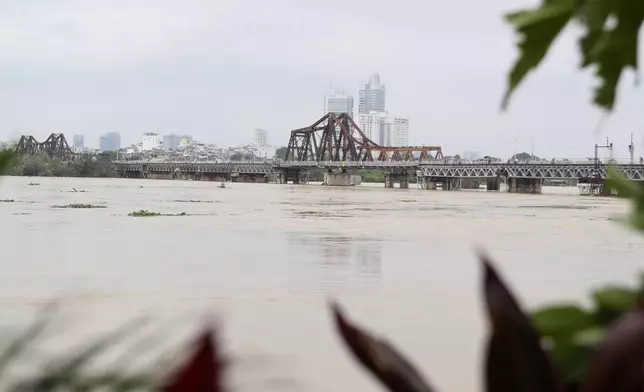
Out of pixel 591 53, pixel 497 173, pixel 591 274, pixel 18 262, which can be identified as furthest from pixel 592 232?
pixel 497 173

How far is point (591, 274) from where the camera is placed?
10289 mm

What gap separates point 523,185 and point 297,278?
54055mm

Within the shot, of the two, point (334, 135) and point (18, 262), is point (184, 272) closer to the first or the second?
point (18, 262)

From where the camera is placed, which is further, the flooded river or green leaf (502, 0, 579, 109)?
the flooded river

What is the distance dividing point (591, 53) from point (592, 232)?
61.1 ft

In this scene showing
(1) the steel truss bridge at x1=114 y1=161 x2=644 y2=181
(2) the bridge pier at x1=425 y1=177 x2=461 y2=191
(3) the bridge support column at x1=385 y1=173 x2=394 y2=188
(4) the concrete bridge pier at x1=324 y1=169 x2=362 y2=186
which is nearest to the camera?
(1) the steel truss bridge at x1=114 y1=161 x2=644 y2=181

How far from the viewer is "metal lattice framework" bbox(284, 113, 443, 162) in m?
85.4

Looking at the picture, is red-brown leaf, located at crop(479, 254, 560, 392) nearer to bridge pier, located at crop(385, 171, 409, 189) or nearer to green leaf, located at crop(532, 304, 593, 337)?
green leaf, located at crop(532, 304, 593, 337)

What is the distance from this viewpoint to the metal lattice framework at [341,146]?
8544 cm

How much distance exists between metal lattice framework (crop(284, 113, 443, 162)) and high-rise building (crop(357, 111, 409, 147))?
65.6 metres

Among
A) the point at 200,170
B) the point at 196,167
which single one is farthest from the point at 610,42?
the point at 196,167

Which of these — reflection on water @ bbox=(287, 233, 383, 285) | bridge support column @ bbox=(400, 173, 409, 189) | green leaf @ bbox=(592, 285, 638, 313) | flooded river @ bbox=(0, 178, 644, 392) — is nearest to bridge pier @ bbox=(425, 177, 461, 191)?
bridge support column @ bbox=(400, 173, 409, 189)

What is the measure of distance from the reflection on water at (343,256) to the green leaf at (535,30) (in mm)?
7950

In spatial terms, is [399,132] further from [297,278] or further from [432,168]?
[297,278]
